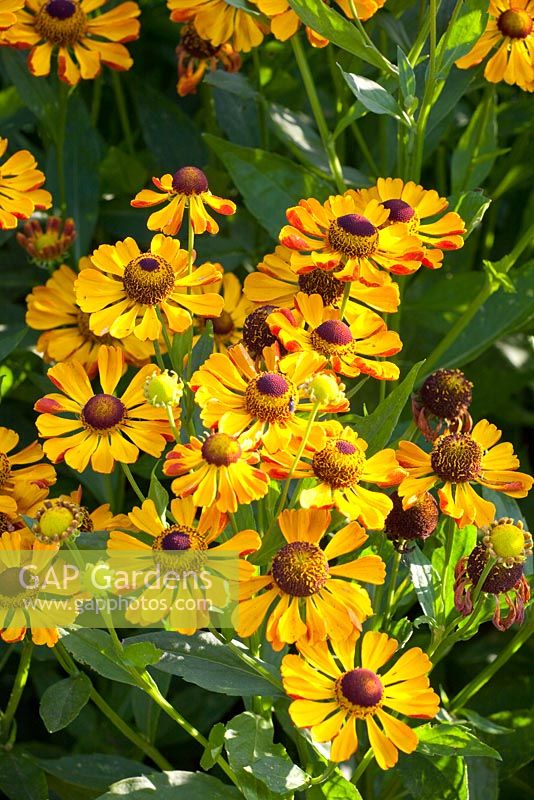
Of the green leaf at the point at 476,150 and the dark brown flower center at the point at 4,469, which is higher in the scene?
the green leaf at the point at 476,150

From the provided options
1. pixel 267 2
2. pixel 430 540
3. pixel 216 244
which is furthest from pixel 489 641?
pixel 267 2

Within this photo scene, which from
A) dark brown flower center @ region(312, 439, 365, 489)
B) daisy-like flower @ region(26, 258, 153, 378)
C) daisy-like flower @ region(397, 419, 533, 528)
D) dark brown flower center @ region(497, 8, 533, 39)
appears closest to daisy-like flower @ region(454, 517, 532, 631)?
daisy-like flower @ region(397, 419, 533, 528)

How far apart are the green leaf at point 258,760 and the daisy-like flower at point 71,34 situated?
860 mm

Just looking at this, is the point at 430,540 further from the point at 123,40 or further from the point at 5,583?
the point at 123,40

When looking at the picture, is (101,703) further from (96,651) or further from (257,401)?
(257,401)

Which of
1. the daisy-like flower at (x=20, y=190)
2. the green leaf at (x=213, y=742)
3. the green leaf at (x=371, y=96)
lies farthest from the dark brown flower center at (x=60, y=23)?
the green leaf at (x=213, y=742)

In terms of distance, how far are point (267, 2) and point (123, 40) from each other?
0.34 m

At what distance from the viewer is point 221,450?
2.87 feet

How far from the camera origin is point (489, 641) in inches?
66.5

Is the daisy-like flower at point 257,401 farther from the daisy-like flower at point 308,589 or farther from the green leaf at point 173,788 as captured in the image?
the green leaf at point 173,788

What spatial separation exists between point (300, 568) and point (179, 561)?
10 cm

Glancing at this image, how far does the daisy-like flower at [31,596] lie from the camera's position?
0.97 m

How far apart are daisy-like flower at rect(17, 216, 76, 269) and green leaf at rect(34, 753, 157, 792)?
0.63 m

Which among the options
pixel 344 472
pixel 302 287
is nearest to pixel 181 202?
Result: pixel 302 287
